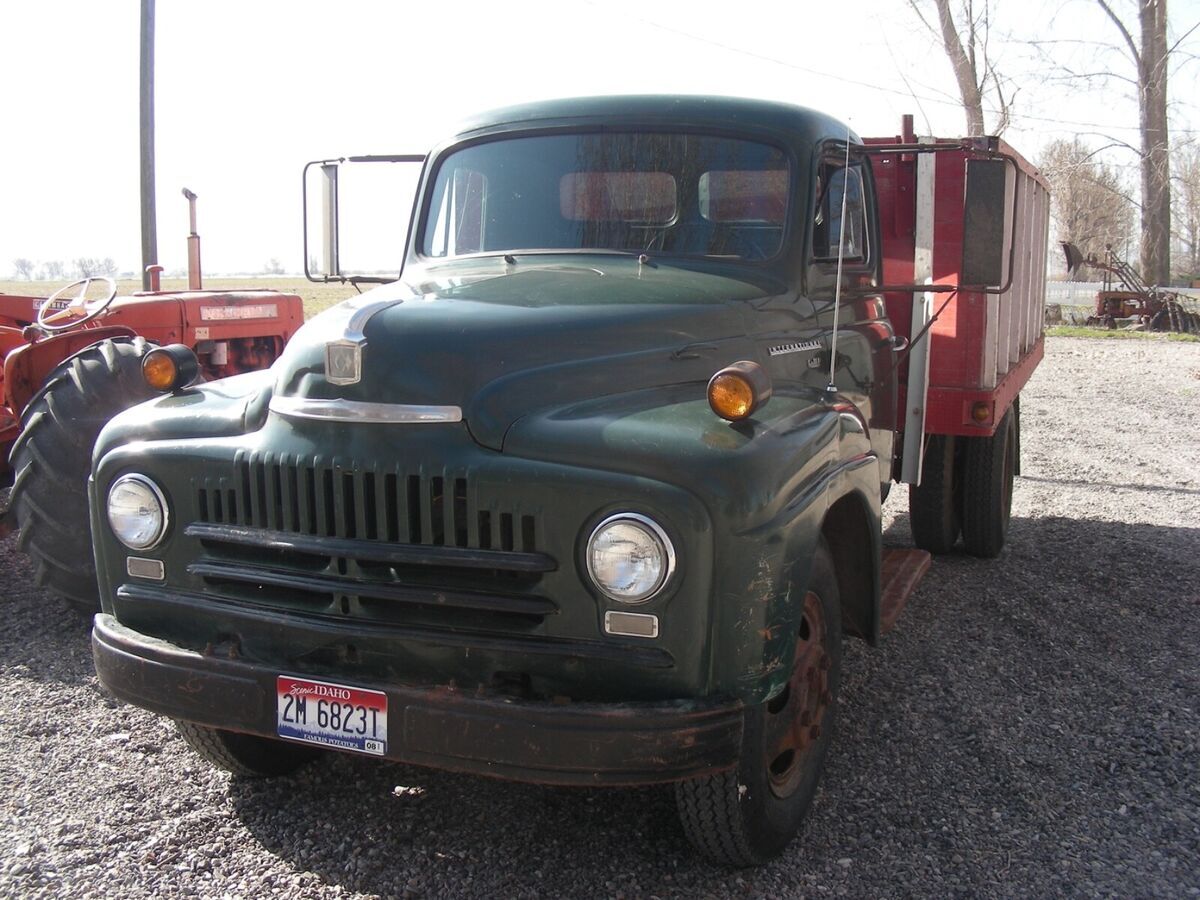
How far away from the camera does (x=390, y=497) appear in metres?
2.98

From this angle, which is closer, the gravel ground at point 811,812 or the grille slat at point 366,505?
the grille slat at point 366,505

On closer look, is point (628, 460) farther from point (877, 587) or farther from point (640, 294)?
point (877, 587)

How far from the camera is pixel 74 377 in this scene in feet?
17.3

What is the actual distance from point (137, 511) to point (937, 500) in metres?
4.67

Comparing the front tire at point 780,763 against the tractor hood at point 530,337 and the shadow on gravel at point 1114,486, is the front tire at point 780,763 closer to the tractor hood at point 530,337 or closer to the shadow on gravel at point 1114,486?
the tractor hood at point 530,337

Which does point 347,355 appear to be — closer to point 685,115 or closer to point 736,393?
point 736,393

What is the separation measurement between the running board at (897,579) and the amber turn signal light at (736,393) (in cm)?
143

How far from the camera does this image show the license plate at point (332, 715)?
2.95 m

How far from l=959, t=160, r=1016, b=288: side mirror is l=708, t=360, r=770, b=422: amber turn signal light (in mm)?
1207

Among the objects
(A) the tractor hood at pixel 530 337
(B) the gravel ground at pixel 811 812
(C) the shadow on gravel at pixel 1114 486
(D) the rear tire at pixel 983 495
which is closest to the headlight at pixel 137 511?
(A) the tractor hood at pixel 530 337

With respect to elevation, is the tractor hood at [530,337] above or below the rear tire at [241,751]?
above

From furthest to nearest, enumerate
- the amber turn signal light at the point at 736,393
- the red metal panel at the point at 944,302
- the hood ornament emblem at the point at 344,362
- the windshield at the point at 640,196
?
the red metal panel at the point at 944,302
the windshield at the point at 640,196
the hood ornament emblem at the point at 344,362
the amber turn signal light at the point at 736,393

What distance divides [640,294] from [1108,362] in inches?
714

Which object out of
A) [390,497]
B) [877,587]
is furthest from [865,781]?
[390,497]
